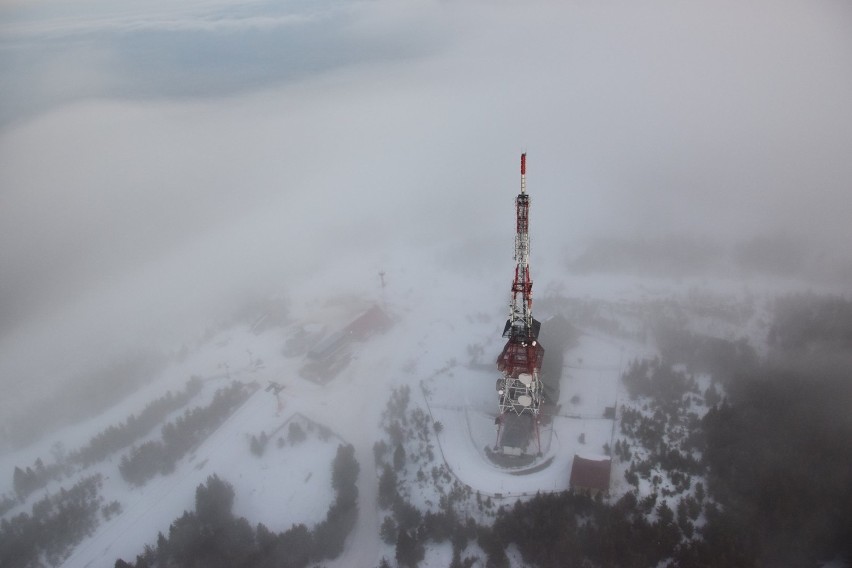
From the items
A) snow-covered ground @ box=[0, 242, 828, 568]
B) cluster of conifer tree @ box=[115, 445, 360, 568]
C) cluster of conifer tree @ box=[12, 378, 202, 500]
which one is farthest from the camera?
cluster of conifer tree @ box=[12, 378, 202, 500]

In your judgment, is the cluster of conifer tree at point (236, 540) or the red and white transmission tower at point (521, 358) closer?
the cluster of conifer tree at point (236, 540)

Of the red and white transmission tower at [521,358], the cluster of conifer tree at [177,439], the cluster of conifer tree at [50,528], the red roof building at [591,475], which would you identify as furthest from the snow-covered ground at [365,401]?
the red and white transmission tower at [521,358]

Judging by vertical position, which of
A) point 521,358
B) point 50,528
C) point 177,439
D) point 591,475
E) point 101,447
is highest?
point 521,358

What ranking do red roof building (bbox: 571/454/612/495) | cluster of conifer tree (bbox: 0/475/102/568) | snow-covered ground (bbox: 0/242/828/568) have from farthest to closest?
snow-covered ground (bbox: 0/242/828/568) → cluster of conifer tree (bbox: 0/475/102/568) → red roof building (bbox: 571/454/612/495)

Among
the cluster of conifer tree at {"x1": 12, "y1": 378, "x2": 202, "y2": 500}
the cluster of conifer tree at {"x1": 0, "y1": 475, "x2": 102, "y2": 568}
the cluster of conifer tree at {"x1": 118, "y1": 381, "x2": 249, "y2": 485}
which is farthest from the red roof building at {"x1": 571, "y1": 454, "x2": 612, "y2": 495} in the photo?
the cluster of conifer tree at {"x1": 12, "y1": 378, "x2": 202, "y2": 500}

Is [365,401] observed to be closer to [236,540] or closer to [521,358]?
[236,540]

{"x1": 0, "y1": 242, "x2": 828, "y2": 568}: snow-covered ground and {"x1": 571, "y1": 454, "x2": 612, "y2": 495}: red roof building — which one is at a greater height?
{"x1": 571, "y1": 454, "x2": 612, "y2": 495}: red roof building

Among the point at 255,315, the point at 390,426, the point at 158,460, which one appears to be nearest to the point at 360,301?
the point at 255,315

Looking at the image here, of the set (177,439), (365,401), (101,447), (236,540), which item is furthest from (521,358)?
(101,447)

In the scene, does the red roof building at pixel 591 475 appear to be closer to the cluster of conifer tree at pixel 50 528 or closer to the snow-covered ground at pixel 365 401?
the snow-covered ground at pixel 365 401

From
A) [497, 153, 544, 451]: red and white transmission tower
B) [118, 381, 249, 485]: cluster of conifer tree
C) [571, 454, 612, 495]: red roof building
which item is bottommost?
[118, 381, 249, 485]: cluster of conifer tree

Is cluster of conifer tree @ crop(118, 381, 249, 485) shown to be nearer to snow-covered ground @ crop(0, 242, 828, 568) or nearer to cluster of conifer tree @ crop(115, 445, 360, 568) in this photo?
snow-covered ground @ crop(0, 242, 828, 568)
